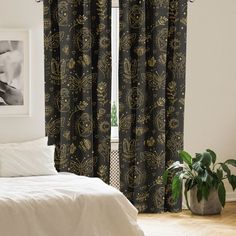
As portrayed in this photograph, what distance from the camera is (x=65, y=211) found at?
463 cm

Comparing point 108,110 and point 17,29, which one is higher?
point 17,29

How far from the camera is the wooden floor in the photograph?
18.5 ft

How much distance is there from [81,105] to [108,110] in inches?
11.2

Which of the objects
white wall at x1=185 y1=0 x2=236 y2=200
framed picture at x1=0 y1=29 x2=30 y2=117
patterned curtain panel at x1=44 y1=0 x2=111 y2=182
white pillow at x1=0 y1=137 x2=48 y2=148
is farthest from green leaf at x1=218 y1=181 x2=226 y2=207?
framed picture at x1=0 y1=29 x2=30 y2=117

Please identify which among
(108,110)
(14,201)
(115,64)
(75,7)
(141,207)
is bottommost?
(141,207)

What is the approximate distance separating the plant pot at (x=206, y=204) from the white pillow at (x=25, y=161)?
149 cm

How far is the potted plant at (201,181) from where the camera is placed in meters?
6.21

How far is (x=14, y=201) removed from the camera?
4.54 metres

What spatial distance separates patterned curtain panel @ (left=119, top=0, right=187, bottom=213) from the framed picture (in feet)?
3.16

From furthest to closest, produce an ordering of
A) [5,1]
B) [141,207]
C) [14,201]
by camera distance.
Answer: [141,207] < [5,1] < [14,201]

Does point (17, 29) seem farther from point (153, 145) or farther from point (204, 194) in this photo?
point (204, 194)

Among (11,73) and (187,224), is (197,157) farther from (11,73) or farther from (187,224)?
(11,73)

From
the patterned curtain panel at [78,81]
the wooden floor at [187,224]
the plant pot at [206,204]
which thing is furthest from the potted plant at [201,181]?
the patterned curtain panel at [78,81]

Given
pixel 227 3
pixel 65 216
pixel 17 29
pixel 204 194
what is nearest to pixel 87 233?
pixel 65 216
